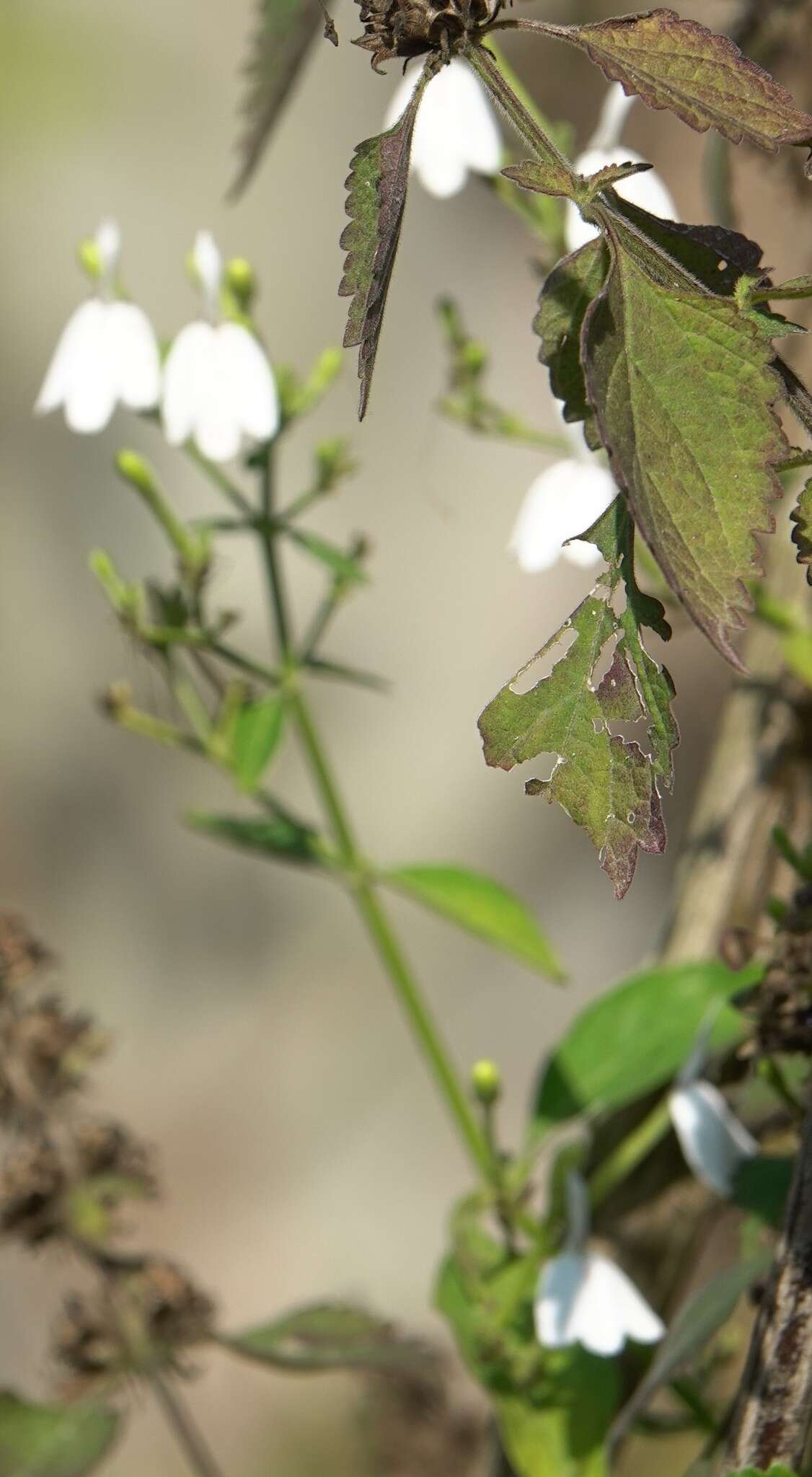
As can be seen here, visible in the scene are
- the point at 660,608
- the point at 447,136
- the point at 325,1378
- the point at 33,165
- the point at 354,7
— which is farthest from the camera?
the point at 33,165

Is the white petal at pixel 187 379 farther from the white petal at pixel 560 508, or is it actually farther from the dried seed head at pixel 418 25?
the dried seed head at pixel 418 25

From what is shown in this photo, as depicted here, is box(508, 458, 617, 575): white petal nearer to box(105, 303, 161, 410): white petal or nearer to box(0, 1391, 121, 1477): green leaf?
box(105, 303, 161, 410): white petal

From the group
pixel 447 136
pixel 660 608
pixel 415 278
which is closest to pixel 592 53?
pixel 660 608

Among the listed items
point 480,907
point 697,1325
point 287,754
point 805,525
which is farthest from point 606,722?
point 287,754

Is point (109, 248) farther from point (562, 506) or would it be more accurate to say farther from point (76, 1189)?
point (76, 1189)

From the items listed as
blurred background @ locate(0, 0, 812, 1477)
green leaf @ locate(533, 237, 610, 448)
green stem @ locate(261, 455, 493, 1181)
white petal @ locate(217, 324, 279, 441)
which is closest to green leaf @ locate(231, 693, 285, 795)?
green stem @ locate(261, 455, 493, 1181)

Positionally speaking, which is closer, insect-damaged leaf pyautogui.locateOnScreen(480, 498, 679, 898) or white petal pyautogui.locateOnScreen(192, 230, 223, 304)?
insect-damaged leaf pyautogui.locateOnScreen(480, 498, 679, 898)

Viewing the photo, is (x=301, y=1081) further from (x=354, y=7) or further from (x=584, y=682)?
(x=584, y=682)
